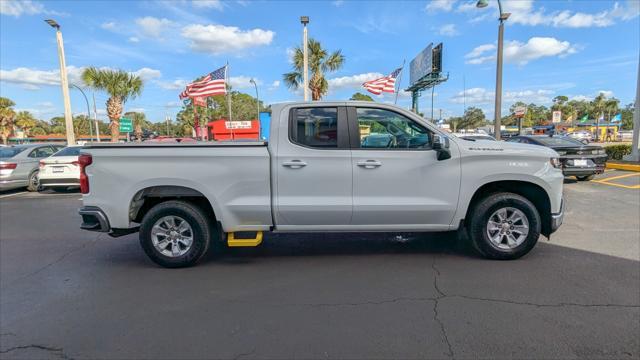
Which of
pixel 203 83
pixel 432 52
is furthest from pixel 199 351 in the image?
pixel 432 52

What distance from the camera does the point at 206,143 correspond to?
443 cm

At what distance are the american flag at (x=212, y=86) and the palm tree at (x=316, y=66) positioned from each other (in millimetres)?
5320

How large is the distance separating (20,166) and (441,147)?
12.4 m

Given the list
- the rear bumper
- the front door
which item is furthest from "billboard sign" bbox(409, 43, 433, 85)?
the rear bumper

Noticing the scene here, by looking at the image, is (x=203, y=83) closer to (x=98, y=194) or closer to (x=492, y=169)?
(x=98, y=194)

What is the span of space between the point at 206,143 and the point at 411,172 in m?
2.47

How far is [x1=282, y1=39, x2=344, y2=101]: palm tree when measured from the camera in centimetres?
2248

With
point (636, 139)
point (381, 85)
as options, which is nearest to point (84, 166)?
point (381, 85)

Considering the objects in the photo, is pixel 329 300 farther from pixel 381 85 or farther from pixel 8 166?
pixel 381 85

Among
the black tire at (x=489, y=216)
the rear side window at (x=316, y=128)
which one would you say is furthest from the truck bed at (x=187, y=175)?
the black tire at (x=489, y=216)

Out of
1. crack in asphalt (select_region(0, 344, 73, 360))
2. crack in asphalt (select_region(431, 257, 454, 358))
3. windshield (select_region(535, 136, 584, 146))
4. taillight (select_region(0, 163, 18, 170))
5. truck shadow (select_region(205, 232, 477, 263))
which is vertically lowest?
crack in asphalt (select_region(0, 344, 73, 360))

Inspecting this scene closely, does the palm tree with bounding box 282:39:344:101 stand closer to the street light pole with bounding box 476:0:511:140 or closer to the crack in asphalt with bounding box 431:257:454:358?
the street light pole with bounding box 476:0:511:140

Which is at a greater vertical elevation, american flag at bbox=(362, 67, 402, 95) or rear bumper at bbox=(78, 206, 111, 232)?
american flag at bbox=(362, 67, 402, 95)

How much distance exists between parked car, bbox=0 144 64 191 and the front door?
441 inches
